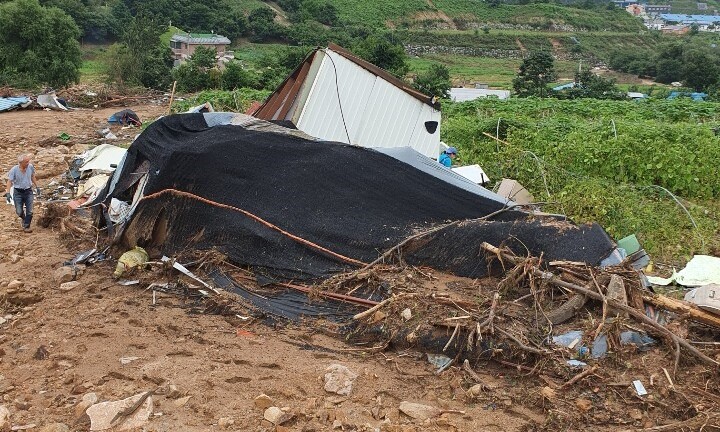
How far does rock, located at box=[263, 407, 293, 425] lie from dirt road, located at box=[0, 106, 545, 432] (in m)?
0.04

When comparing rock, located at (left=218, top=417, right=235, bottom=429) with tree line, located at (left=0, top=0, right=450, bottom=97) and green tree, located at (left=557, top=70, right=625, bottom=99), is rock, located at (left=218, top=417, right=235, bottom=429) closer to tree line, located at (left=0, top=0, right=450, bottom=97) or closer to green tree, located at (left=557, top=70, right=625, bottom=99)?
tree line, located at (left=0, top=0, right=450, bottom=97)

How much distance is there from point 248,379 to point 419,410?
3.69ft

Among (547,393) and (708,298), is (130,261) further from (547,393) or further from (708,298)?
(708,298)

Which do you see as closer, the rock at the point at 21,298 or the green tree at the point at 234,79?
the rock at the point at 21,298

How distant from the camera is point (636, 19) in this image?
8088cm

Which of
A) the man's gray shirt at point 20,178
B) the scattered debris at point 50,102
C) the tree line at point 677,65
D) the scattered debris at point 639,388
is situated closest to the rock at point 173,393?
the scattered debris at point 639,388

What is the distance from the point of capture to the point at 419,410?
396 cm

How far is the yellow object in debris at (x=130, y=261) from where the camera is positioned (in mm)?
6230

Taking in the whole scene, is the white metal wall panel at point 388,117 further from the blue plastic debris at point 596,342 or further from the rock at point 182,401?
the rock at point 182,401

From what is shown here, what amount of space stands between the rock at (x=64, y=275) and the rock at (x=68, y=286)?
0.07m

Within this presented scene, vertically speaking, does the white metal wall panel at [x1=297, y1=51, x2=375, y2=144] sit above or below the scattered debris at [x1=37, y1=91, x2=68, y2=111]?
above

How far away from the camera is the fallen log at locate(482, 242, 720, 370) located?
4281 mm

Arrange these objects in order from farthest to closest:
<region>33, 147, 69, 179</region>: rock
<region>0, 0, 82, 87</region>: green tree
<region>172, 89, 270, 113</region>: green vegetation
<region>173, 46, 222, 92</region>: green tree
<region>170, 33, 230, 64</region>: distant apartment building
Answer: <region>170, 33, 230, 64</region>: distant apartment building, <region>173, 46, 222, 92</region>: green tree, <region>0, 0, 82, 87</region>: green tree, <region>172, 89, 270, 113</region>: green vegetation, <region>33, 147, 69, 179</region>: rock

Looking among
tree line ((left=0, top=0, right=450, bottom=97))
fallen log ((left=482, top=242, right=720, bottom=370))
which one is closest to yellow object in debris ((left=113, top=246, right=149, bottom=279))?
fallen log ((left=482, top=242, right=720, bottom=370))
